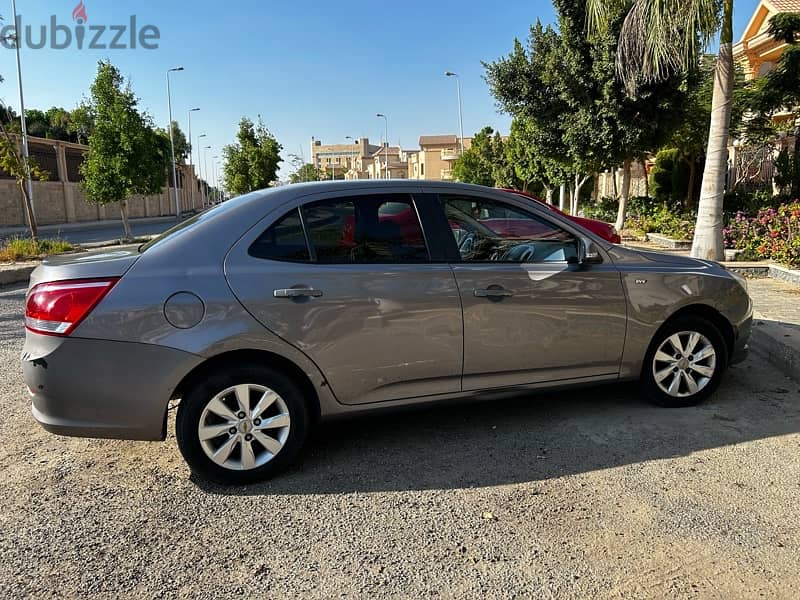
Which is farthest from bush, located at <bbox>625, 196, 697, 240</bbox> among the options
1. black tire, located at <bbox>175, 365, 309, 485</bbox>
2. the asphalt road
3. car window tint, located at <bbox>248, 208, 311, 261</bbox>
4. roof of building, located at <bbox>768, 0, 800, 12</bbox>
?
the asphalt road

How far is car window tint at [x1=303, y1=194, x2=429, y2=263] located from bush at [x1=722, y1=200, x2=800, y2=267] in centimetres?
929

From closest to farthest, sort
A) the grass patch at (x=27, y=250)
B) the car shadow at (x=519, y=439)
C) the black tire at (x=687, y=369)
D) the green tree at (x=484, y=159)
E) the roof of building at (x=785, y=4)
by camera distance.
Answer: the car shadow at (x=519, y=439)
the black tire at (x=687, y=369)
the grass patch at (x=27, y=250)
the roof of building at (x=785, y=4)
the green tree at (x=484, y=159)

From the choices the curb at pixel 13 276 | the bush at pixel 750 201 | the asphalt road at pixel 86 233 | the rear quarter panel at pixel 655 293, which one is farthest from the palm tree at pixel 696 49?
the asphalt road at pixel 86 233

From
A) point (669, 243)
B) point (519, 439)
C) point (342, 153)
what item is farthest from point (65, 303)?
point (342, 153)

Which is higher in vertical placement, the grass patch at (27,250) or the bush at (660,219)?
the bush at (660,219)

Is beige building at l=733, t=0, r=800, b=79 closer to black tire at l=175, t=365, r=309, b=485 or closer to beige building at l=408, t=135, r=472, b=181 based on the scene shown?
black tire at l=175, t=365, r=309, b=485

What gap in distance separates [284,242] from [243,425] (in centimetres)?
105

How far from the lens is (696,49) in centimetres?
996

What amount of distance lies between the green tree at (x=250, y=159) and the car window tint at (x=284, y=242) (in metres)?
42.7

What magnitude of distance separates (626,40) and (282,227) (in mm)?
9680

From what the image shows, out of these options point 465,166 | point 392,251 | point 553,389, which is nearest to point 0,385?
point 392,251

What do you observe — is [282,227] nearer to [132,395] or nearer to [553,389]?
[132,395]

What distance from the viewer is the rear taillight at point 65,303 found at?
309 cm

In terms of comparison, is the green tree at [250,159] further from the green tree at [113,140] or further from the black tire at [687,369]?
the black tire at [687,369]
